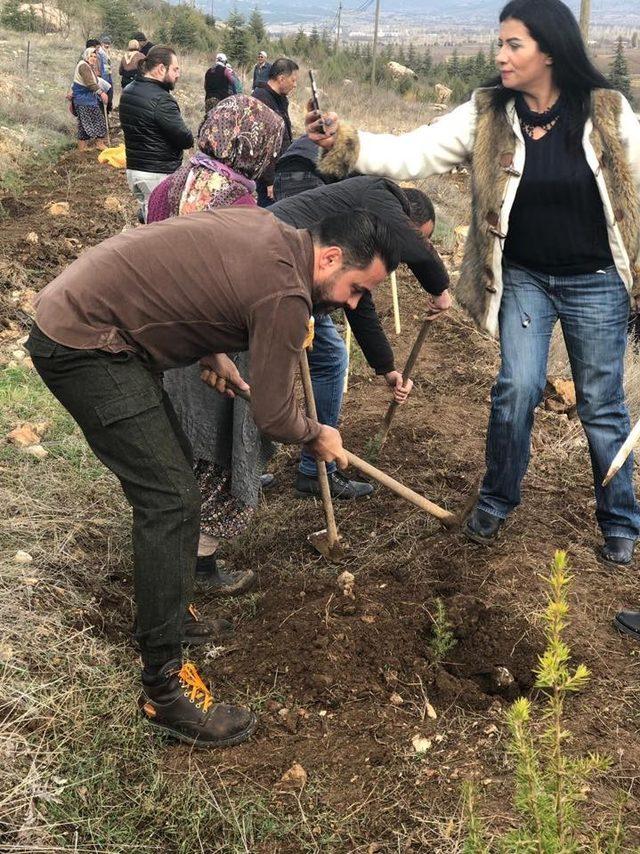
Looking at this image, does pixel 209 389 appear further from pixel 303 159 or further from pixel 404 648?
pixel 303 159

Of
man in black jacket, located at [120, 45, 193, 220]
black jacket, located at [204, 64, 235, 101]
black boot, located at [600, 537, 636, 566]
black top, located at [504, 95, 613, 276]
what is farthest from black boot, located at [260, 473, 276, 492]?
black jacket, located at [204, 64, 235, 101]

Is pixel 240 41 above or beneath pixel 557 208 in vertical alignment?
beneath

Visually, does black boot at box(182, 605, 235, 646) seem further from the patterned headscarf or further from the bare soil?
the patterned headscarf

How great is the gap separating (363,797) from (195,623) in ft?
3.29

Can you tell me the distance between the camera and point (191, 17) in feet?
105

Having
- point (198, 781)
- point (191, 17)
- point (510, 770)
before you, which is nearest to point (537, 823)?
point (510, 770)

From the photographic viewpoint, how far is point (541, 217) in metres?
3.19

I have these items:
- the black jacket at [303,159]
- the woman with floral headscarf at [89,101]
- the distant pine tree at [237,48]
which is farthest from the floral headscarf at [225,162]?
the distant pine tree at [237,48]

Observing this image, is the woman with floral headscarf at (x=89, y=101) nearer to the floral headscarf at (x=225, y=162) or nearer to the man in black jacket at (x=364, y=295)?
the man in black jacket at (x=364, y=295)

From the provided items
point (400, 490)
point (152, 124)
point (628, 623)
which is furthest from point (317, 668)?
point (152, 124)

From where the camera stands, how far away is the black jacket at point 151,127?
6.13 metres

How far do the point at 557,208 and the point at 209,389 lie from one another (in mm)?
1489

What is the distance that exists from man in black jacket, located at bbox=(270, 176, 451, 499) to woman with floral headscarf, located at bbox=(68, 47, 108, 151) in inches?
360

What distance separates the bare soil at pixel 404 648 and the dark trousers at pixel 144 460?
1.79ft
